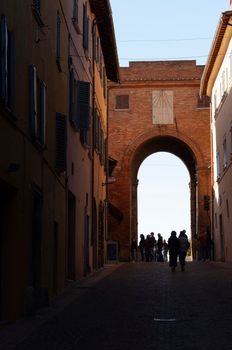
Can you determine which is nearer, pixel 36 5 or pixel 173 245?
pixel 36 5

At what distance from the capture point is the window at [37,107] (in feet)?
46.4

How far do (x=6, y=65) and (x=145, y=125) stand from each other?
37416mm

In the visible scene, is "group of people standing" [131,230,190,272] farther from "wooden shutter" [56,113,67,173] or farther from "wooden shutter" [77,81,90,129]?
"wooden shutter" [56,113,67,173]

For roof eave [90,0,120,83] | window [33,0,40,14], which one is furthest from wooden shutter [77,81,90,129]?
window [33,0,40,14]

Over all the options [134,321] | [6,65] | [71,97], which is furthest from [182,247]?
[6,65]

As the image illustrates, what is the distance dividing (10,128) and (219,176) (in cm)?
2733

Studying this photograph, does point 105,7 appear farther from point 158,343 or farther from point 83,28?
point 158,343

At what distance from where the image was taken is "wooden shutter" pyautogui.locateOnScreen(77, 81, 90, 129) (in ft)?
72.9

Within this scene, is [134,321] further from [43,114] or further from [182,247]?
[182,247]

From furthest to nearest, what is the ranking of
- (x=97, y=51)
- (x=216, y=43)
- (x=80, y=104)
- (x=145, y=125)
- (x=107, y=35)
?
(x=145, y=125) → (x=216, y=43) → (x=107, y=35) → (x=97, y=51) → (x=80, y=104)

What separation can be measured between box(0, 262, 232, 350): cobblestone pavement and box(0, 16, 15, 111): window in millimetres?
3383

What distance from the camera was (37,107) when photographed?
15062 mm

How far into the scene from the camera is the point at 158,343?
10.0 metres

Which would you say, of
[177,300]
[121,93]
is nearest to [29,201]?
[177,300]
